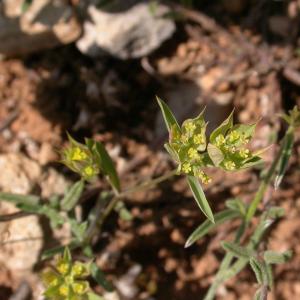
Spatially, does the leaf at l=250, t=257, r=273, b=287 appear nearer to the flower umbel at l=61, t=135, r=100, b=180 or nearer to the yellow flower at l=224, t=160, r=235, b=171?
the yellow flower at l=224, t=160, r=235, b=171

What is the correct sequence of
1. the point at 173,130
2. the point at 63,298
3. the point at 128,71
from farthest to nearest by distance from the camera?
the point at 128,71
the point at 63,298
the point at 173,130

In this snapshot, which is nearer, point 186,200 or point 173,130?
point 173,130

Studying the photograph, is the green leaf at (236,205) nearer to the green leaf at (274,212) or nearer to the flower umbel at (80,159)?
the green leaf at (274,212)

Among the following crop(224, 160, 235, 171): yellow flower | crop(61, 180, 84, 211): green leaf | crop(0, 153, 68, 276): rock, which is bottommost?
crop(0, 153, 68, 276): rock

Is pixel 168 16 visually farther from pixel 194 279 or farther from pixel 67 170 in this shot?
pixel 194 279

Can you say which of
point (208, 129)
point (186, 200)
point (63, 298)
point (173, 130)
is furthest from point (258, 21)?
point (63, 298)

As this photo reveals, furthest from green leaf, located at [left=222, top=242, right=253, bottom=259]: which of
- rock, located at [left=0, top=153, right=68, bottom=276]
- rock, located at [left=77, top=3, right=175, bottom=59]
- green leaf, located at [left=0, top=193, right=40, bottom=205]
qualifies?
rock, located at [left=77, top=3, right=175, bottom=59]

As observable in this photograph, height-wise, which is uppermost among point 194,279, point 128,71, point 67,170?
point 128,71
